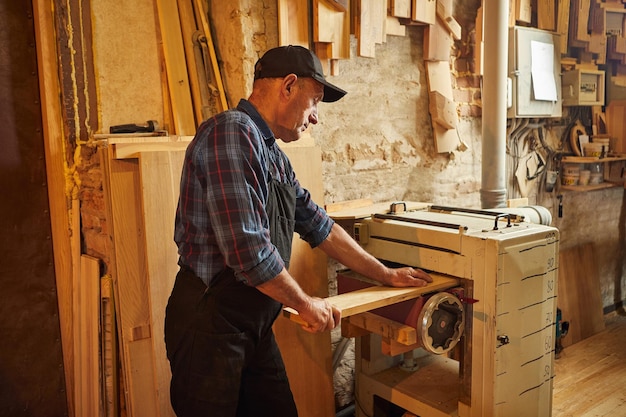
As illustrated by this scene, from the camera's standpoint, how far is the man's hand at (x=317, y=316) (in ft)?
4.96

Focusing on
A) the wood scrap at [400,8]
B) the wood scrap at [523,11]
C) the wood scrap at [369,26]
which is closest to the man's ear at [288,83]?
the wood scrap at [369,26]

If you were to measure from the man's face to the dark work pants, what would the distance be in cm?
47

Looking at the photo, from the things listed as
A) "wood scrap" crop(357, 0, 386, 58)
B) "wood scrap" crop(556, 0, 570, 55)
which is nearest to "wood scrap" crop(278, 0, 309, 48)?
"wood scrap" crop(357, 0, 386, 58)

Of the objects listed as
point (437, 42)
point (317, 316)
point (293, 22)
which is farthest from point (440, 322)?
point (437, 42)

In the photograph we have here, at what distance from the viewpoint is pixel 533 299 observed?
73.6 inches

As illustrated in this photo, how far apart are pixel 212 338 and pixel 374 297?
493mm

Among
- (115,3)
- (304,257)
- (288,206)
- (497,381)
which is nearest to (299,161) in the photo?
(304,257)

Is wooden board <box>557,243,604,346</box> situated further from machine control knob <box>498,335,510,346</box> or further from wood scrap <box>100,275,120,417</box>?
wood scrap <box>100,275,120,417</box>

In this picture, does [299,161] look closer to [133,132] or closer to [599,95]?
[133,132]

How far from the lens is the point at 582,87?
3670 millimetres

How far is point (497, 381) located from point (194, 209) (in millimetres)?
1113

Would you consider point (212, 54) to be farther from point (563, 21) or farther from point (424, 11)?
point (563, 21)

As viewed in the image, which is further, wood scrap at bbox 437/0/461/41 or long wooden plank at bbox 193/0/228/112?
wood scrap at bbox 437/0/461/41

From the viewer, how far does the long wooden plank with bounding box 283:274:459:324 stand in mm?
1583
